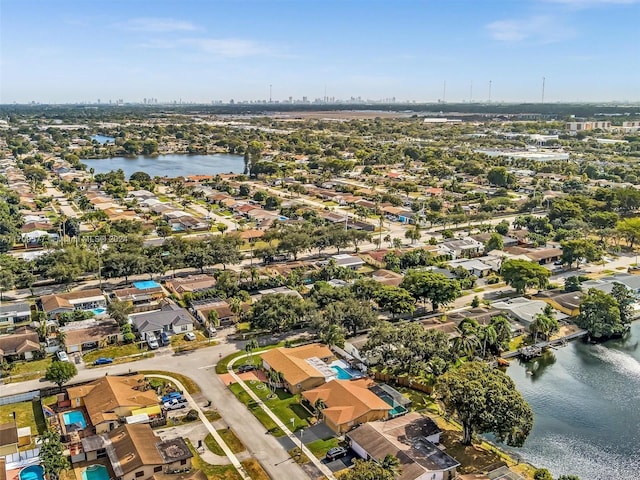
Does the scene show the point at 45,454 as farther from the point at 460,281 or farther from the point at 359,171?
the point at 359,171

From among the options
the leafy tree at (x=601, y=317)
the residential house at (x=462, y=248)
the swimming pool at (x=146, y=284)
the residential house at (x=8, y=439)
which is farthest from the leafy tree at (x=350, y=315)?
the residential house at (x=462, y=248)

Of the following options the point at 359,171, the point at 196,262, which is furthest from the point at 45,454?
the point at 359,171

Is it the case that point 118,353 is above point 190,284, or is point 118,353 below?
below

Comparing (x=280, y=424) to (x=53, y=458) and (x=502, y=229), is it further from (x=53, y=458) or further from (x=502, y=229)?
(x=502, y=229)

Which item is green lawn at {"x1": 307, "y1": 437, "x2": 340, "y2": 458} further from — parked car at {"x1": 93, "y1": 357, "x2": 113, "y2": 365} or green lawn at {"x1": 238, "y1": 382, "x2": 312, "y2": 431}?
parked car at {"x1": 93, "y1": 357, "x2": 113, "y2": 365}

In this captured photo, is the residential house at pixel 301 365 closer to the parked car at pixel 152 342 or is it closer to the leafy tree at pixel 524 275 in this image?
the parked car at pixel 152 342

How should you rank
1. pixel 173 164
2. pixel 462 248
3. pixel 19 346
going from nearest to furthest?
pixel 19 346, pixel 462 248, pixel 173 164

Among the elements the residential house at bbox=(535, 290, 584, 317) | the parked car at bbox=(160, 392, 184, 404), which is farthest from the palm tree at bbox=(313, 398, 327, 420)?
the residential house at bbox=(535, 290, 584, 317)

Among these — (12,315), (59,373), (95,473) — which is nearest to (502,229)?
(59,373)
